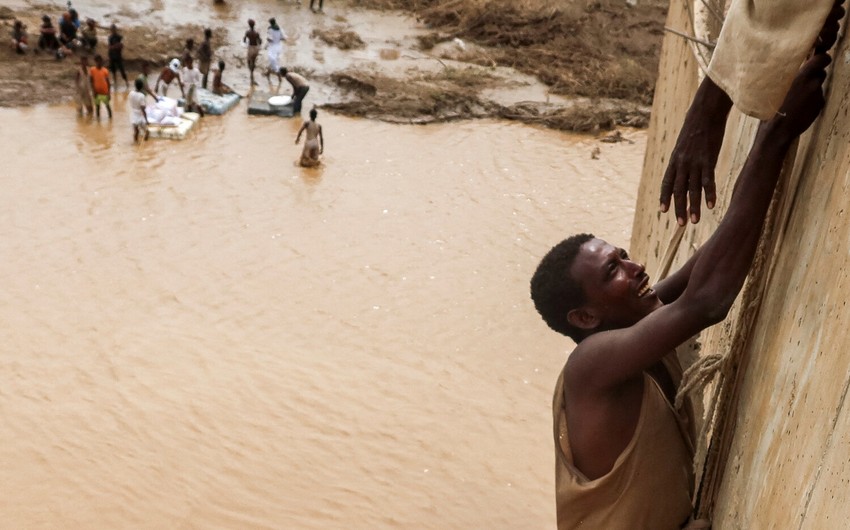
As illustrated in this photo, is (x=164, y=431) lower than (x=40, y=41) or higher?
lower

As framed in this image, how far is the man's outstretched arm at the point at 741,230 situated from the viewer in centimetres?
178

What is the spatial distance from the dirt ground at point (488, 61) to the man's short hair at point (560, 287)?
42.1 feet

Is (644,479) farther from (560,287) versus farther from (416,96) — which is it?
(416,96)

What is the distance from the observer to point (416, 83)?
54.8 ft

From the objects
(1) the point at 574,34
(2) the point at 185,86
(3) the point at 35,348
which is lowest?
(3) the point at 35,348

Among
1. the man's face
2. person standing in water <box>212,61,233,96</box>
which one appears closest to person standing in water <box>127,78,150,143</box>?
person standing in water <box>212,61,233,96</box>

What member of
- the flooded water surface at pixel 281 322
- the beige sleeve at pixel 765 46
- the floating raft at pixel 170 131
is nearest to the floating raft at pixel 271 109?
the flooded water surface at pixel 281 322

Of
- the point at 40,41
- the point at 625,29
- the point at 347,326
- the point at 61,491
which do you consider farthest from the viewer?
the point at 625,29

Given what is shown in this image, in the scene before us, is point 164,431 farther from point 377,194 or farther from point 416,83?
point 416,83

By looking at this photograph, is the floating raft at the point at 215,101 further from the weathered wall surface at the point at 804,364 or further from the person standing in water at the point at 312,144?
the weathered wall surface at the point at 804,364

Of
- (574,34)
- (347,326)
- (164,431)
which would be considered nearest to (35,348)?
(164,431)

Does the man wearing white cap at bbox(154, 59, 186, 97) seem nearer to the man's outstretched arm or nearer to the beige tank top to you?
the beige tank top

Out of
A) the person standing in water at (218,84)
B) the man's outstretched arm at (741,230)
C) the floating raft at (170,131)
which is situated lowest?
the floating raft at (170,131)

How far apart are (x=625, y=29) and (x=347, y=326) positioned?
12611mm
